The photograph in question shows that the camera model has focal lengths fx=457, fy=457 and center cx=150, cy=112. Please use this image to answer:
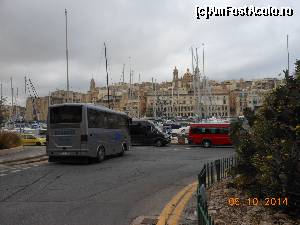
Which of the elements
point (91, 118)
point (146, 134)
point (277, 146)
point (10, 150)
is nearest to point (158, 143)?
point (146, 134)

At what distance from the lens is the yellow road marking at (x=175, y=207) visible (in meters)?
8.05

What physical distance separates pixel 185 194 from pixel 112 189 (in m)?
2.02

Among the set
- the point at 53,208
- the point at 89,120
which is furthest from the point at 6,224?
the point at 89,120

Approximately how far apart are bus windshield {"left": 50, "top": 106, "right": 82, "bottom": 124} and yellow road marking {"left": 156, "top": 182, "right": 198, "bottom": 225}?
8.94 meters

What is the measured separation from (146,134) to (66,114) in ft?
63.3

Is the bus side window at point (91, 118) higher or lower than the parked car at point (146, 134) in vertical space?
higher

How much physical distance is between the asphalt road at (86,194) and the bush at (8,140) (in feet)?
22.4

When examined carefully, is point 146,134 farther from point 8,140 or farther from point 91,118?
point 91,118

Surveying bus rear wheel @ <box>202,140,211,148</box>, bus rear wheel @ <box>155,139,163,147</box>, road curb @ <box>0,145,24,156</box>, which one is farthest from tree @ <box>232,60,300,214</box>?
bus rear wheel @ <box>202,140,211,148</box>

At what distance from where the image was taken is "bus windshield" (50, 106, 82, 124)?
20.0 meters

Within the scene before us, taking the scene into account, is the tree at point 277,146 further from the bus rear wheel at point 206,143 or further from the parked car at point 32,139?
the parked car at point 32,139
